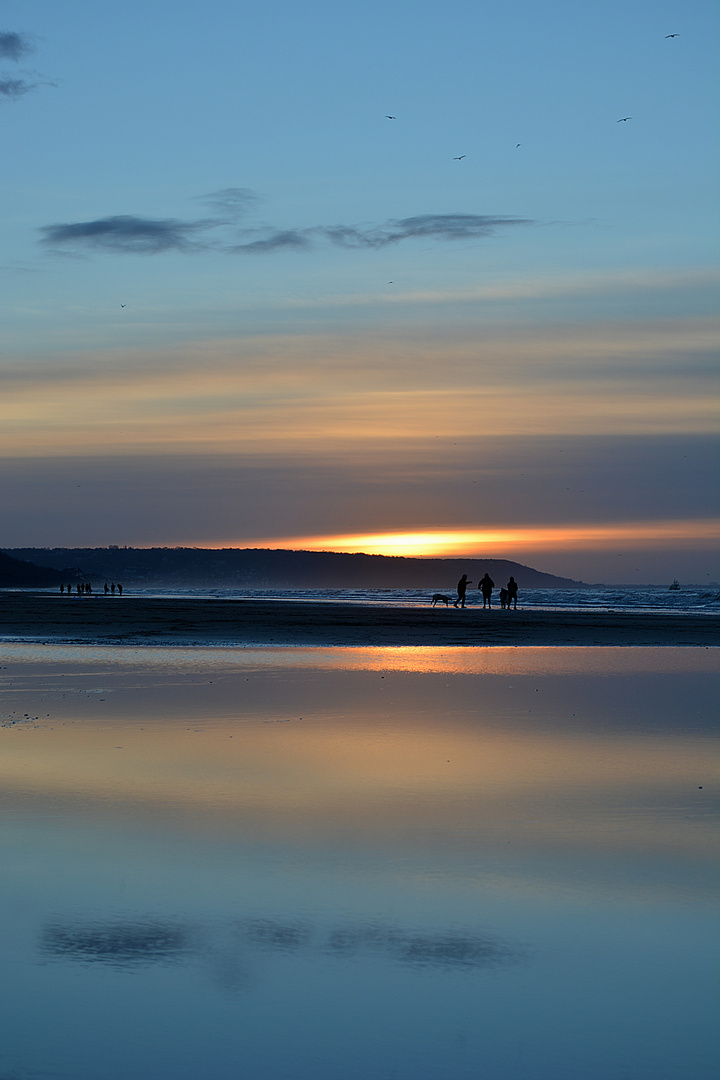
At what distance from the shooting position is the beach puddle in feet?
13.1

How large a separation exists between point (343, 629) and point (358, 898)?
1038 inches

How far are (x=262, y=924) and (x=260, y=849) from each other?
1406 millimetres

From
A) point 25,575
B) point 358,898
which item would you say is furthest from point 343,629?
point 25,575

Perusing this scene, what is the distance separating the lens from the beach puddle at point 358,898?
4.01 meters

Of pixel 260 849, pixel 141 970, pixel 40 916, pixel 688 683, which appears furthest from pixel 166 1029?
pixel 688 683

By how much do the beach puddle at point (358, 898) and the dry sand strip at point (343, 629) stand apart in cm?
1478

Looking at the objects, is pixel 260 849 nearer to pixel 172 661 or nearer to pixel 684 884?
pixel 684 884

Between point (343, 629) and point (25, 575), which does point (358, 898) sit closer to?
point (343, 629)

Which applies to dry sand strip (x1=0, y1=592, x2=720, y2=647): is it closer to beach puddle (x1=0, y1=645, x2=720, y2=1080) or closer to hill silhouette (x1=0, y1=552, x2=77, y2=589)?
beach puddle (x1=0, y1=645, x2=720, y2=1080)

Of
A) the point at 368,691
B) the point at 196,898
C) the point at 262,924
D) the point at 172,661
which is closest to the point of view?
the point at 262,924

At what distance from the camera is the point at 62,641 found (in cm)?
2567

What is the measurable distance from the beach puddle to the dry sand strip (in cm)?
1478

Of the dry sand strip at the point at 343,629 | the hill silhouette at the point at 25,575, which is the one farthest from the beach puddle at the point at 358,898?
the hill silhouette at the point at 25,575

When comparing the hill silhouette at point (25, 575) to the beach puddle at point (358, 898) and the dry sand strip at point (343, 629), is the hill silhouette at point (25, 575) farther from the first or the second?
the beach puddle at point (358, 898)
